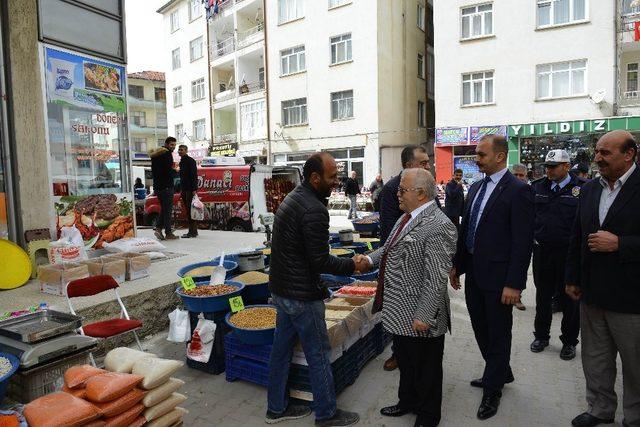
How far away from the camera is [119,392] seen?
259cm

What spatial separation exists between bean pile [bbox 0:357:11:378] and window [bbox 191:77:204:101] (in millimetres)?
29693

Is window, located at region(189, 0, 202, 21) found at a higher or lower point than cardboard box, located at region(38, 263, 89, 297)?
higher

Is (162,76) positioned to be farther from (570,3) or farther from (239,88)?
(570,3)

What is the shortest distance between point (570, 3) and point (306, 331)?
20.0 metres

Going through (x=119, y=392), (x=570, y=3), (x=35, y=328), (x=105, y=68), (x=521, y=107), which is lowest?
(x=119, y=392)

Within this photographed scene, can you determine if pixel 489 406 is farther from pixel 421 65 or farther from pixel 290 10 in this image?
pixel 421 65

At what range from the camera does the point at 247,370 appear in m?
3.95

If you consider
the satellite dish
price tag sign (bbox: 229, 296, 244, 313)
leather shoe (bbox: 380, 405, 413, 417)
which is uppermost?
the satellite dish

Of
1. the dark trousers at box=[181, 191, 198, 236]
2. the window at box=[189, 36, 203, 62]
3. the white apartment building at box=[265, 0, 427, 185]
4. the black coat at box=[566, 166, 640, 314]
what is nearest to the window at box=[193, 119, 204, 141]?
the window at box=[189, 36, 203, 62]

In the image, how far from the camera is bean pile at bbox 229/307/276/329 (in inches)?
149

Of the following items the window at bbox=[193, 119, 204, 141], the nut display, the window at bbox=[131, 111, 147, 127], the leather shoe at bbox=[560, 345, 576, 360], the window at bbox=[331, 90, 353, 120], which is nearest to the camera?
the leather shoe at bbox=[560, 345, 576, 360]

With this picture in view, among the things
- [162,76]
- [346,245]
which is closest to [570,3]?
[346,245]

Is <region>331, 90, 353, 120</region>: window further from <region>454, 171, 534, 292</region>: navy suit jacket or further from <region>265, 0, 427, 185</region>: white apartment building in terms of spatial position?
<region>454, 171, 534, 292</region>: navy suit jacket

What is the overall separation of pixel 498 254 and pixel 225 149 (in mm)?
26167
